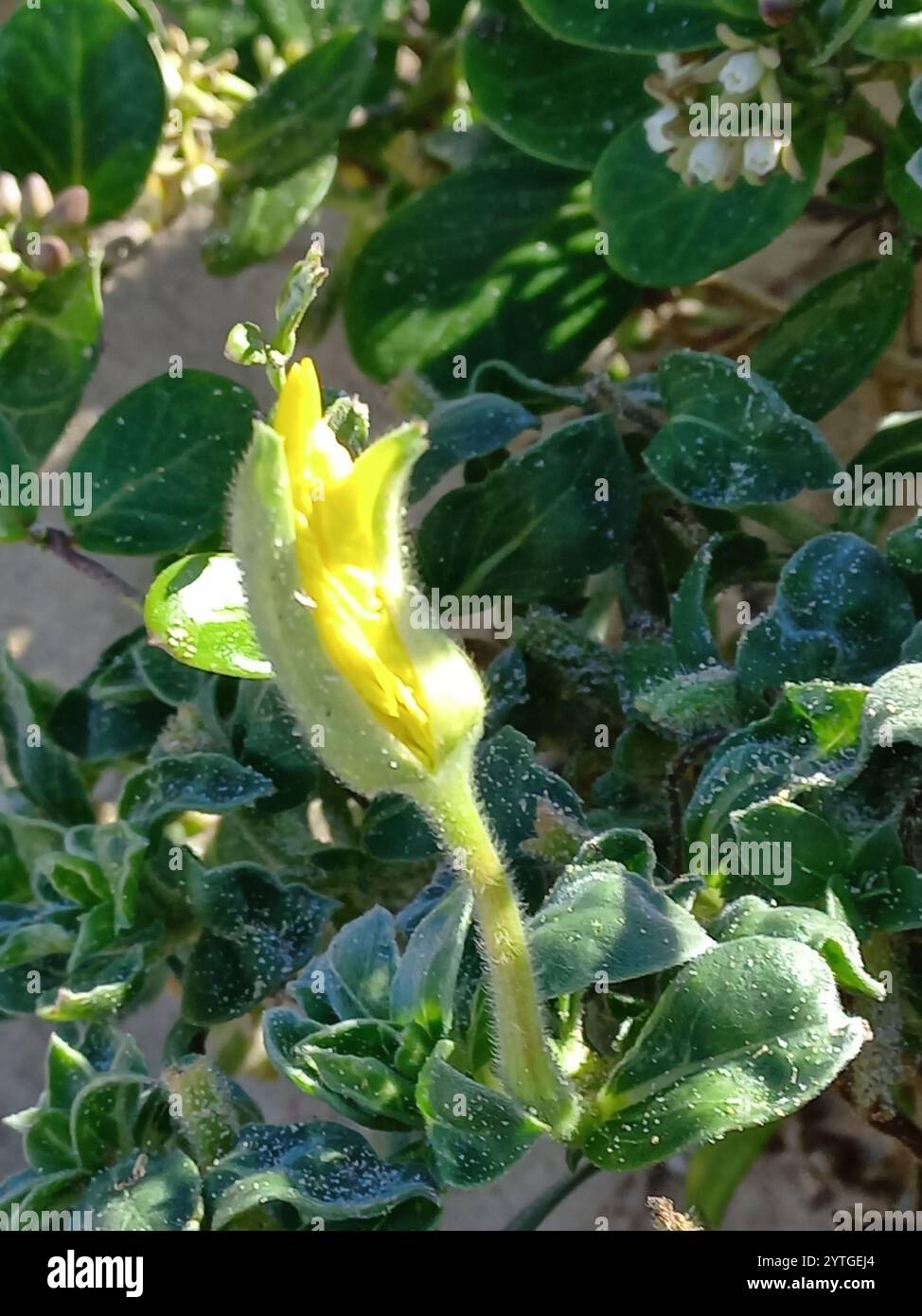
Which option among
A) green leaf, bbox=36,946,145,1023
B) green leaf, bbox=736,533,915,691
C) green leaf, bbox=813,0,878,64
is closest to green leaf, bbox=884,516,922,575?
green leaf, bbox=736,533,915,691

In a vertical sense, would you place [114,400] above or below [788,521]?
above

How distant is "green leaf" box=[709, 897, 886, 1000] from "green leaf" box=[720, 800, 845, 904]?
0.02m

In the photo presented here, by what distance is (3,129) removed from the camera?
0.76 meters

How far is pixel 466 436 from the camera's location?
0.61m

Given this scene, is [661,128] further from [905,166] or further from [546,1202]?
[546,1202]

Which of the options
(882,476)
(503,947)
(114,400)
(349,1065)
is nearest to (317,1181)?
(349,1065)

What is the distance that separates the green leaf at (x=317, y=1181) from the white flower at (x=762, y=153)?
48 cm

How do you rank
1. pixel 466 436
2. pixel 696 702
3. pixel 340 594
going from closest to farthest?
pixel 340 594 → pixel 696 702 → pixel 466 436

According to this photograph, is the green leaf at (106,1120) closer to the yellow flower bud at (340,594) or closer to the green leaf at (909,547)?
the yellow flower bud at (340,594)

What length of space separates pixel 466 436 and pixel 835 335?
0.21 metres

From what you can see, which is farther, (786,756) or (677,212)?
(677,212)

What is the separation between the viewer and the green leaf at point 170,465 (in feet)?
2.16

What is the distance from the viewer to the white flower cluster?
608 millimetres
